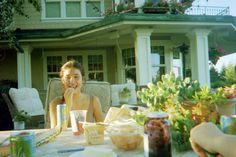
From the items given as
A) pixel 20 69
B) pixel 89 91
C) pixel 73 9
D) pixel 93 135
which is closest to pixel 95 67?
pixel 73 9

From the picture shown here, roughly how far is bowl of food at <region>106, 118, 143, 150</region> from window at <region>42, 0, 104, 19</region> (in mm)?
11076

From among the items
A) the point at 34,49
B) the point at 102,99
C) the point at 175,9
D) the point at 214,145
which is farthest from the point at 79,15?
the point at 214,145

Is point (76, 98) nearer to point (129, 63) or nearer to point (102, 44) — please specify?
point (129, 63)

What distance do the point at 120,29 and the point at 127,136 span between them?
8.35 m

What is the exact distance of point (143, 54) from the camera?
9492mm

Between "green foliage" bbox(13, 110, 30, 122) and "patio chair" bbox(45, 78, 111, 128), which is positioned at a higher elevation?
"patio chair" bbox(45, 78, 111, 128)

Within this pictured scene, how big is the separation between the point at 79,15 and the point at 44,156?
11284 millimetres

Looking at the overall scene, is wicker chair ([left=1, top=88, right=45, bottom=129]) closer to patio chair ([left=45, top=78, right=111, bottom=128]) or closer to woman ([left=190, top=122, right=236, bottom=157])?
patio chair ([left=45, top=78, right=111, bottom=128])

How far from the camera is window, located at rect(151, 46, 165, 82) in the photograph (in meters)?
12.0

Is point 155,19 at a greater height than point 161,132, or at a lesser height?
greater

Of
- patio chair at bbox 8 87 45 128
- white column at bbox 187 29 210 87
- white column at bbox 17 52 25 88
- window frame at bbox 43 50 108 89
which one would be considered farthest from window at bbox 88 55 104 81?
patio chair at bbox 8 87 45 128

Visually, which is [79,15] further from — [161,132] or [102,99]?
[161,132]

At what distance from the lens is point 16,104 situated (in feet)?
23.6

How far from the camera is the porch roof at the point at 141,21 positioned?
9.01 metres
